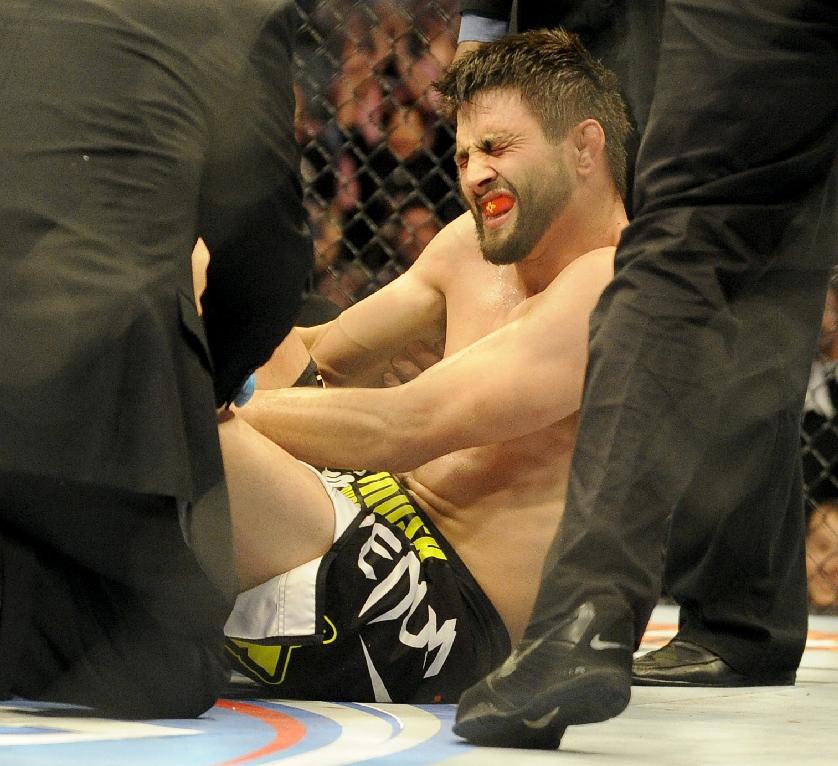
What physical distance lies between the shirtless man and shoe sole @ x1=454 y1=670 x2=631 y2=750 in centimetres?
43

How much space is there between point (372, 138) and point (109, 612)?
7.29 feet

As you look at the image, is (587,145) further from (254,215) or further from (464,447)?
(254,215)

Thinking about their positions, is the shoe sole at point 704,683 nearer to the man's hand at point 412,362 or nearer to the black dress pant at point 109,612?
the black dress pant at point 109,612

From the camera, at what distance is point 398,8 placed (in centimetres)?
332

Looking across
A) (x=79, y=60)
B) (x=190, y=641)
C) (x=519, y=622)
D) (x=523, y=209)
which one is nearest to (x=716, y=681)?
(x=519, y=622)

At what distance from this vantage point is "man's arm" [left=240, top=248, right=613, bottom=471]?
5.29ft

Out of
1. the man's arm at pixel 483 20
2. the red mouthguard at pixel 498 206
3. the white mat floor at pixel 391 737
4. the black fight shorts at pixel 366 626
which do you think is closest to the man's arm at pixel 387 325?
the red mouthguard at pixel 498 206

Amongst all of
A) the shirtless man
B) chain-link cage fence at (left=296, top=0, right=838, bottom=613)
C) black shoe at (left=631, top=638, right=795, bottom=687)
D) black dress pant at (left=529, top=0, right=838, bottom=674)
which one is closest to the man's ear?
the shirtless man

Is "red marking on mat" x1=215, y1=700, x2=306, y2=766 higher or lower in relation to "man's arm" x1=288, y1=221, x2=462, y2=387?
lower

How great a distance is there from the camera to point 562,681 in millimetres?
1076

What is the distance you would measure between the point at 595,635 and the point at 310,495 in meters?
0.51

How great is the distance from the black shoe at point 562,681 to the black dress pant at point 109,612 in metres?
0.31

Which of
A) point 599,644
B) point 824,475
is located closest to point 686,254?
point 599,644

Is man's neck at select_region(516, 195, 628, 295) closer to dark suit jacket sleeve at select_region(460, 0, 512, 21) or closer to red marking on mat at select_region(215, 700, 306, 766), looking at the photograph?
dark suit jacket sleeve at select_region(460, 0, 512, 21)
